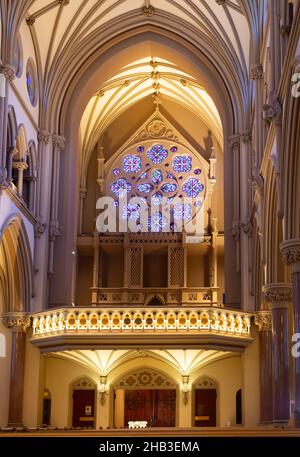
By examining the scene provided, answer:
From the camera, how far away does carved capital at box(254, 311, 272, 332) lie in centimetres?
2177

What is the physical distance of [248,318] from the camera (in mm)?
22406

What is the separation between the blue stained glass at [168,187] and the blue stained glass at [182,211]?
0.80 metres

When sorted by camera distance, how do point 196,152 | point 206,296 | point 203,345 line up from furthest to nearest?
point 196,152
point 206,296
point 203,345

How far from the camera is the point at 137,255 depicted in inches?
1192

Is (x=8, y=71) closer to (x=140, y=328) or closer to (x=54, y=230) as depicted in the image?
(x=54, y=230)

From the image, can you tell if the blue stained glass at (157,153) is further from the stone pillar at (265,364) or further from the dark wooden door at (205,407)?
the stone pillar at (265,364)

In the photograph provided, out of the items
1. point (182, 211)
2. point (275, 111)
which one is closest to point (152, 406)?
point (182, 211)

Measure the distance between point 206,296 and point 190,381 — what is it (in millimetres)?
6493

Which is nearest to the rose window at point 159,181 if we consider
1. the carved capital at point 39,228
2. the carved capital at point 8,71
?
the carved capital at point 39,228

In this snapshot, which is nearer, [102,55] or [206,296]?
[102,55]

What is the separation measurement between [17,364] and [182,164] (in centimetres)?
1385

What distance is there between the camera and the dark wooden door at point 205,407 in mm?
23828
